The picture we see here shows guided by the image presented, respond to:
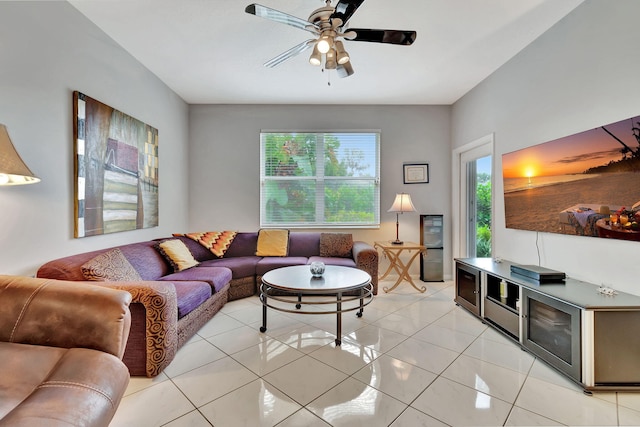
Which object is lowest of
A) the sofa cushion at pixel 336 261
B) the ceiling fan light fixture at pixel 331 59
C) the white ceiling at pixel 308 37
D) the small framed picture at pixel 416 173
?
the sofa cushion at pixel 336 261

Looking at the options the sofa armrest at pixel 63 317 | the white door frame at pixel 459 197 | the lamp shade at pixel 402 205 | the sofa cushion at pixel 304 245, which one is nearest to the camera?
the sofa armrest at pixel 63 317

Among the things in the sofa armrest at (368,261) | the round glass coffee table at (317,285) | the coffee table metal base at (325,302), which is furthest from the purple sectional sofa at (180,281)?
the round glass coffee table at (317,285)

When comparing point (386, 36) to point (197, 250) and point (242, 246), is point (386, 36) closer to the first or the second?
point (242, 246)

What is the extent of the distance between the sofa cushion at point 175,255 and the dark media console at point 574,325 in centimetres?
310

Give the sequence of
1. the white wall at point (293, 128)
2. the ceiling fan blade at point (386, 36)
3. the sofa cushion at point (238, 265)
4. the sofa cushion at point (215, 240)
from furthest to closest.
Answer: the white wall at point (293, 128)
the sofa cushion at point (215, 240)
the sofa cushion at point (238, 265)
the ceiling fan blade at point (386, 36)

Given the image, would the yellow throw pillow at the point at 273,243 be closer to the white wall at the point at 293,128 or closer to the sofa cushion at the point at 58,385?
the white wall at the point at 293,128

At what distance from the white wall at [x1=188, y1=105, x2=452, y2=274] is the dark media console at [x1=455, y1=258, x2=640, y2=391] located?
1930 millimetres

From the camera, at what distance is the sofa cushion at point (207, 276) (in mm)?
2674

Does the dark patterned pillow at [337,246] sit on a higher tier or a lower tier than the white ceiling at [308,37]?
lower

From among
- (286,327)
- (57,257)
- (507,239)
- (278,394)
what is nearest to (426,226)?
(507,239)

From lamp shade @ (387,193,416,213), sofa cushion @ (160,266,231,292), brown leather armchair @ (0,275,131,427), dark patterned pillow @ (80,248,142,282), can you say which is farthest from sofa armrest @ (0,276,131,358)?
lamp shade @ (387,193,416,213)

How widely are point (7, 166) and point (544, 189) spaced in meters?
3.73

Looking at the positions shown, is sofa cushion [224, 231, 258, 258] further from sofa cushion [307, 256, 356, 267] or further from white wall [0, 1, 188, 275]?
white wall [0, 1, 188, 275]

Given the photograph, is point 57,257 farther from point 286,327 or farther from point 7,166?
point 286,327
